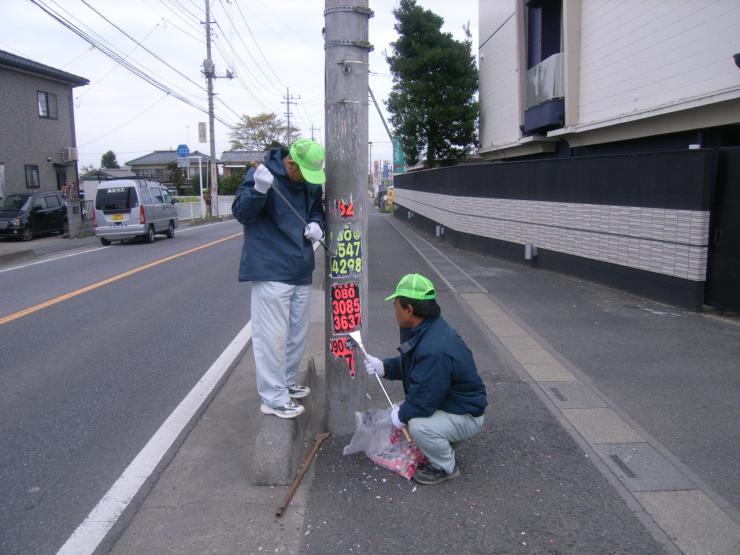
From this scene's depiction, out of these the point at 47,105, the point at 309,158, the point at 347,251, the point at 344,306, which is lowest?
the point at 344,306

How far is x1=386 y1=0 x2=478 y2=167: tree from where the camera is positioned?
892 inches

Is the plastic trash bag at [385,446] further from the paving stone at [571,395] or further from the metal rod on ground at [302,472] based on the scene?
the paving stone at [571,395]

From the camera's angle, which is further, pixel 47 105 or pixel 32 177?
pixel 47 105

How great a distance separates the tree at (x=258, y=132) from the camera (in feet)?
214

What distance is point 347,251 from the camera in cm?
404

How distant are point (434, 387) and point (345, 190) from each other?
1407 millimetres

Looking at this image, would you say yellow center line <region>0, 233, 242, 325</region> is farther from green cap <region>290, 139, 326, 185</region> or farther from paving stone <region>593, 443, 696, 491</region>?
paving stone <region>593, 443, 696, 491</region>

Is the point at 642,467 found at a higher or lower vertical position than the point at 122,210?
lower

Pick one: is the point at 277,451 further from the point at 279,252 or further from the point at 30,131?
the point at 30,131

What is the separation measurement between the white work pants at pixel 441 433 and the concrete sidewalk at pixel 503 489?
167 millimetres

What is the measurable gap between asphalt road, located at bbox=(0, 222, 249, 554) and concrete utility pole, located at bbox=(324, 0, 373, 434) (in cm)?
154

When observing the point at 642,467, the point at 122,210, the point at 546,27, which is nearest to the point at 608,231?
the point at 642,467

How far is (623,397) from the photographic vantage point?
5012 mm

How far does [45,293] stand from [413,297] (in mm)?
8516
